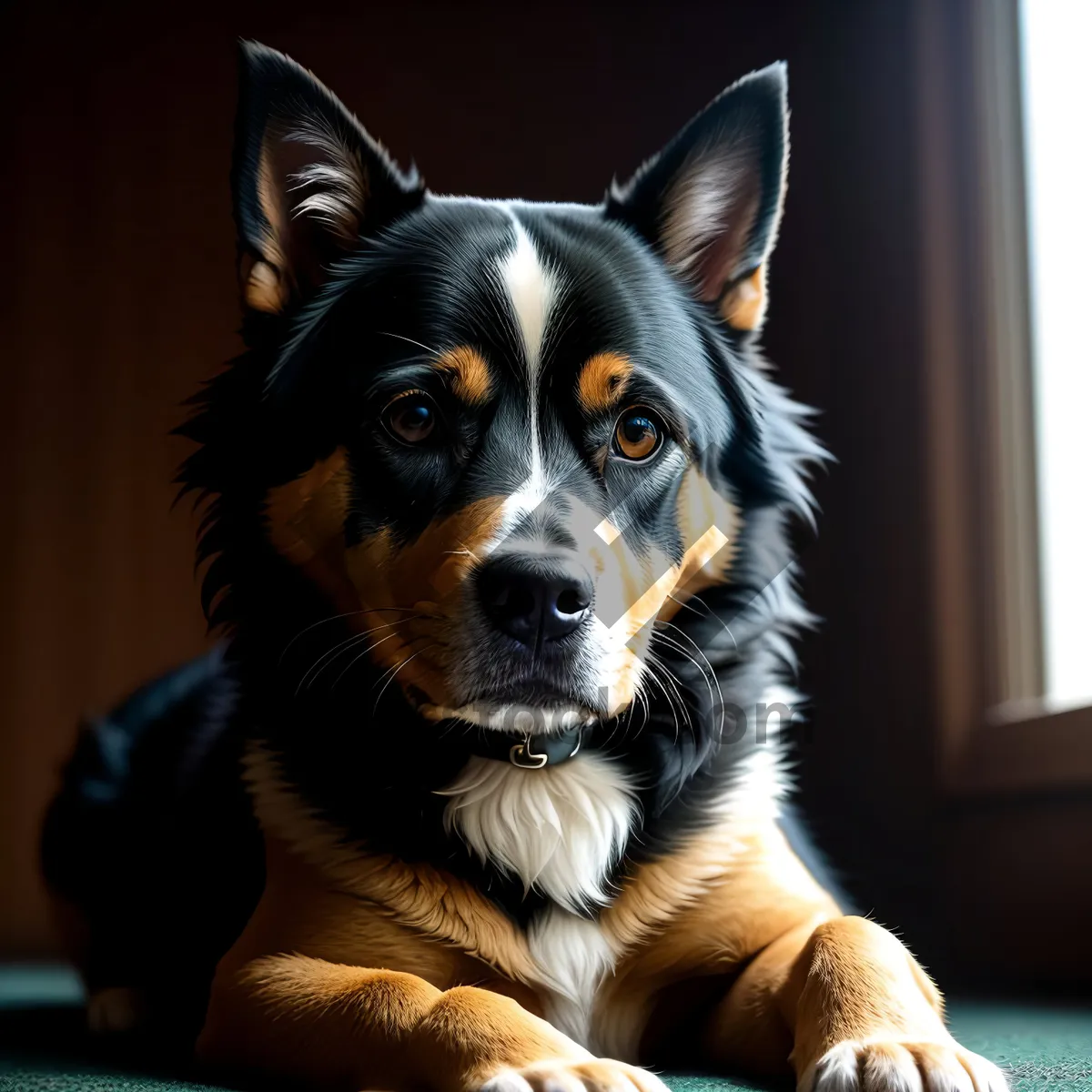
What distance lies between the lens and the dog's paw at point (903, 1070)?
1.03 m

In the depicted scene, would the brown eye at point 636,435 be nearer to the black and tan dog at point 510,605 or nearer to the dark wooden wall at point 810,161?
the black and tan dog at point 510,605

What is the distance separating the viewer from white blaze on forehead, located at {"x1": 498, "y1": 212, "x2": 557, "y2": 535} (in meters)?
1.34

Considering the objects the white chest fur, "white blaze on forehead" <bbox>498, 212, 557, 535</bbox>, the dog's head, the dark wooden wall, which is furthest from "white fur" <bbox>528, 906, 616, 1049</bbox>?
the dark wooden wall

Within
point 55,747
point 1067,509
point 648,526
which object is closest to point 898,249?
point 1067,509

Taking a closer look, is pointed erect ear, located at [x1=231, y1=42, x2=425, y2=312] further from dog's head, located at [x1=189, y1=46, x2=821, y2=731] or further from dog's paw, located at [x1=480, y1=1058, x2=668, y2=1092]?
dog's paw, located at [x1=480, y1=1058, x2=668, y2=1092]

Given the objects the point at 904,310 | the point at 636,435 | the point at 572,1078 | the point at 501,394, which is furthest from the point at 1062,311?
the point at 572,1078

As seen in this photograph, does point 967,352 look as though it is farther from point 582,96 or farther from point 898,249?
point 582,96

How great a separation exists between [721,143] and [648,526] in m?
0.45

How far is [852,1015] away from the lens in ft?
3.70

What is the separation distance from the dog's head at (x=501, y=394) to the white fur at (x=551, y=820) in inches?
4.7

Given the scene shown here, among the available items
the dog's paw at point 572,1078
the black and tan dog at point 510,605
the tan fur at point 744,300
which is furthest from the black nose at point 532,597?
the tan fur at point 744,300

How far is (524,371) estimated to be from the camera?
4.51 ft

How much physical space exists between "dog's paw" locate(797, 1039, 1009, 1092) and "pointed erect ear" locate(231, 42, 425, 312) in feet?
3.12

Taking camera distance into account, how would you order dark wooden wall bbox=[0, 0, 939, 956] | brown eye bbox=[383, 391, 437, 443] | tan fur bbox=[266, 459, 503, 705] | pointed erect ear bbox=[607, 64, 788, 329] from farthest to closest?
dark wooden wall bbox=[0, 0, 939, 956] < pointed erect ear bbox=[607, 64, 788, 329] < brown eye bbox=[383, 391, 437, 443] < tan fur bbox=[266, 459, 503, 705]
